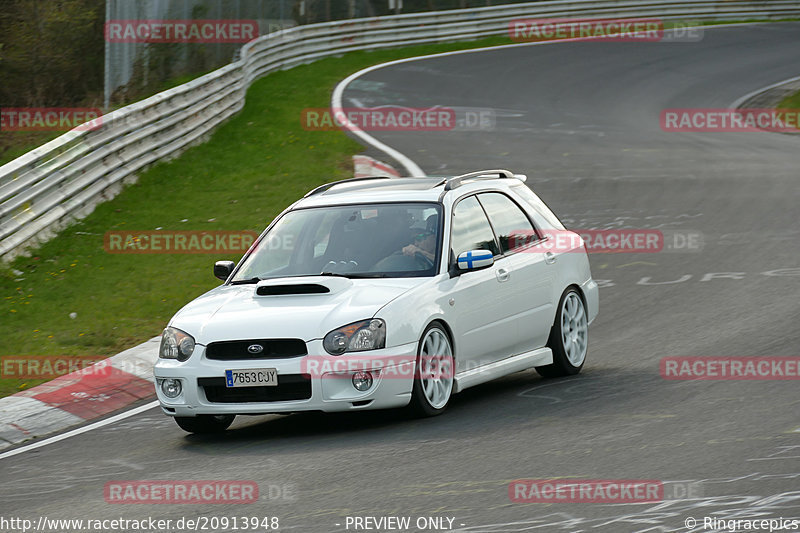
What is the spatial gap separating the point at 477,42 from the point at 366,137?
16941 millimetres

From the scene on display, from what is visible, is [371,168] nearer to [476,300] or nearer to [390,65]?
[476,300]

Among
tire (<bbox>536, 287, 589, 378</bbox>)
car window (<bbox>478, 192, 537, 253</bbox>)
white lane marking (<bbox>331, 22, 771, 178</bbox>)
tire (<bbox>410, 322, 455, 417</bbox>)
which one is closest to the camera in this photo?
tire (<bbox>410, 322, 455, 417</bbox>)

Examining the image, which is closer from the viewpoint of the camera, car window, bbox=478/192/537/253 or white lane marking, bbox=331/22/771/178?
car window, bbox=478/192/537/253

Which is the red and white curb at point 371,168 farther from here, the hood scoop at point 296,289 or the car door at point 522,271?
the hood scoop at point 296,289

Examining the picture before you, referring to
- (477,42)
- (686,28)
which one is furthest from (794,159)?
(686,28)

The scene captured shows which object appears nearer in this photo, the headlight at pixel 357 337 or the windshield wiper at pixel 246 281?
the headlight at pixel 357 337

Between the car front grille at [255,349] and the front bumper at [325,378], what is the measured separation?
0.14 feet

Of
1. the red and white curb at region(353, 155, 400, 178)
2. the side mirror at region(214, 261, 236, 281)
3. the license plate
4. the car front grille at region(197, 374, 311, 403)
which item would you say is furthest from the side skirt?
the red and white curb at region(353, 155, 400, 178)

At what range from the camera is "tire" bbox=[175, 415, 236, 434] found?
8.56 metres

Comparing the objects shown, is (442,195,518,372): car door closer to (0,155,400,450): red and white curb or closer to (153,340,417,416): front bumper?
(153,340,417,416): front bumper

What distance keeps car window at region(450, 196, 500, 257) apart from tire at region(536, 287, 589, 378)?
0.87 metres

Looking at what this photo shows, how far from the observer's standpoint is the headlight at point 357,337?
314 inches

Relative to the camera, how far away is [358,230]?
360 inches

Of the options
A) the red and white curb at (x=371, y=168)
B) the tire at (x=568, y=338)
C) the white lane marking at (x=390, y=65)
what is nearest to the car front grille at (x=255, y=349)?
the tire at (x=568, y=338)
